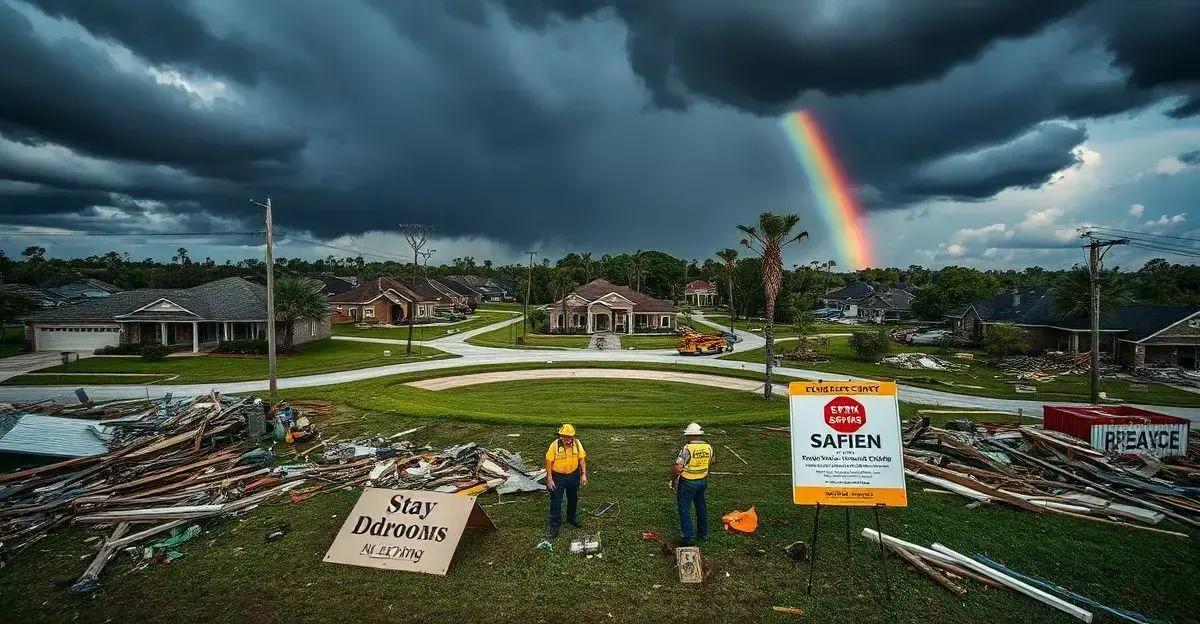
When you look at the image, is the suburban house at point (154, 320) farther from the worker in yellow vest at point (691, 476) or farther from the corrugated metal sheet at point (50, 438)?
the worker in yellow vest at point (691, 476)

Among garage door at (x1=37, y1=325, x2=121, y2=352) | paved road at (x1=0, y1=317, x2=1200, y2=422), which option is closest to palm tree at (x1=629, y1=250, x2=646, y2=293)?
paved road at (x1=0, y1=317, x2=1200, y2=422)

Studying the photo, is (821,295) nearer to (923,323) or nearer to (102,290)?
(923,323)

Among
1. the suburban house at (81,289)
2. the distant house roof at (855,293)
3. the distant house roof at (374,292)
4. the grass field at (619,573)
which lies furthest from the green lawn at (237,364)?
the distant house roof at (855,293)

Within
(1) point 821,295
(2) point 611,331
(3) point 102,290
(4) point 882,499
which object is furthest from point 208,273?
(4) point 882,499

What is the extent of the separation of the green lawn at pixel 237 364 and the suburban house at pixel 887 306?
77.1 metres

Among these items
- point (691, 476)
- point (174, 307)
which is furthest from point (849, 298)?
point (691, 476)

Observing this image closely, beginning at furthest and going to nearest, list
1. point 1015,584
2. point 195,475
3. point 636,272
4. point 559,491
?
1. point 636,272
2. point 195,475
3. point 559,491
4. point 1015,584

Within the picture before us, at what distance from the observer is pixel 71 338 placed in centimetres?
4269

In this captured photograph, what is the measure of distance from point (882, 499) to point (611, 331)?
56.7 meters

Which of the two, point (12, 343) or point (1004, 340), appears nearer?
point (1004, 340)

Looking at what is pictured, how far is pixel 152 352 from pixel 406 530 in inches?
1632

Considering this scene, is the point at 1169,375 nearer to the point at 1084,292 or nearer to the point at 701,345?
the point at 1084,292

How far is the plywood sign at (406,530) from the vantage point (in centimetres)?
921

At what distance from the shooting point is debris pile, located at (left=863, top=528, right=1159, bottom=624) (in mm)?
8078
